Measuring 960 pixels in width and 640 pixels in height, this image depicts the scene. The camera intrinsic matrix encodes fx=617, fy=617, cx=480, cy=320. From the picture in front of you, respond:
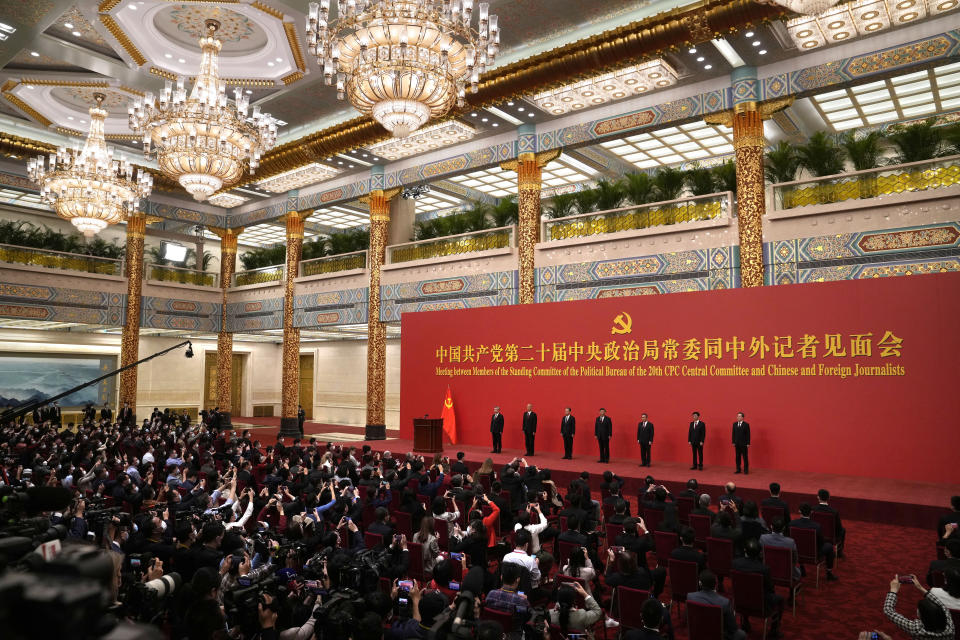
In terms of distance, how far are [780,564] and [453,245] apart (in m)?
12.1

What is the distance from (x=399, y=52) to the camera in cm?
658

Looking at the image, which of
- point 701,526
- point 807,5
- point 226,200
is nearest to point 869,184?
point 807,5

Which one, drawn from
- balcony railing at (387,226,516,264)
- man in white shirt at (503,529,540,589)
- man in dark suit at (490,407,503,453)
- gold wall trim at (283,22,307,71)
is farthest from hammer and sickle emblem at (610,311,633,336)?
man in white shirt at (503,529,540,589)

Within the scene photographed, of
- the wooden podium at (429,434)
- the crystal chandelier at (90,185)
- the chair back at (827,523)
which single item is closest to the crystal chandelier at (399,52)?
the chair back at (827,523)

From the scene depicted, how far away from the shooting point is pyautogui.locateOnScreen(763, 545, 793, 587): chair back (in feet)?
16.0

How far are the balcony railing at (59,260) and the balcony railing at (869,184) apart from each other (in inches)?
730

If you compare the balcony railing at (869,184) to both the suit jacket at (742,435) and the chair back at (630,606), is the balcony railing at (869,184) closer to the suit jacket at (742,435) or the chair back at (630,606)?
the suit jacket at (742,435)

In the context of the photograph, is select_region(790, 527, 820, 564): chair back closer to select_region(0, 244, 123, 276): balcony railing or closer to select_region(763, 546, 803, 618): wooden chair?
select_region(763, 546, 803, 618): wooden chair

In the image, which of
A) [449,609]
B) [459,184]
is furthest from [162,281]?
[449,609]

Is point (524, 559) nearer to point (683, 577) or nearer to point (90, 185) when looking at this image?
point (683, 577)

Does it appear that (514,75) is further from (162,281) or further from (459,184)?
(162,281)

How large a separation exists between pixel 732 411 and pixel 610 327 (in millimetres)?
2763

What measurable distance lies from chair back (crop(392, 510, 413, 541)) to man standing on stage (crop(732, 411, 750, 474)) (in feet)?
21.2

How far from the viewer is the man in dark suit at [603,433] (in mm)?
11539
